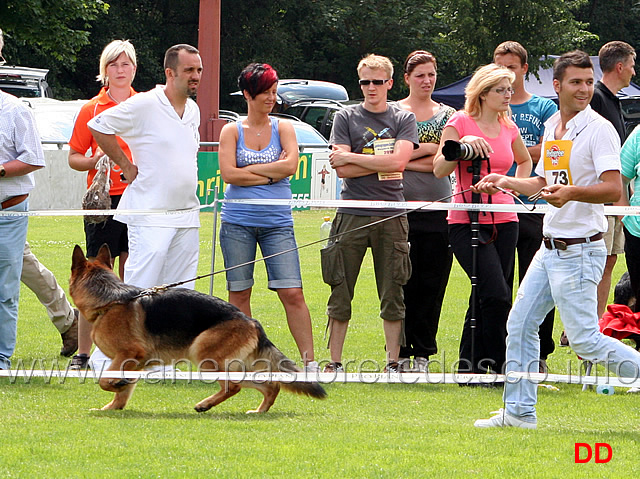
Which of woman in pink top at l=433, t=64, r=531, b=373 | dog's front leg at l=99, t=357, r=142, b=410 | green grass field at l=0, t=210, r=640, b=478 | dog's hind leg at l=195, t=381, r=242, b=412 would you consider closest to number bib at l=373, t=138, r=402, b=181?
woman in pink top at l=433, t=64, r=531, b=373

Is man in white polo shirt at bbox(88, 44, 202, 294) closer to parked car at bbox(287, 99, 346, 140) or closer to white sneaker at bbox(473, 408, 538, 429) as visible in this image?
white sneaker at bbox(473, 408, 538, 429)

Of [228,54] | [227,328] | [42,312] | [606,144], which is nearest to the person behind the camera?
[606,144]

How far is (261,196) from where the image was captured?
22.3 ft

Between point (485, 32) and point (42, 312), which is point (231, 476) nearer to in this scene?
point (42, 312)

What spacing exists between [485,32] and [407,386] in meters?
28.7

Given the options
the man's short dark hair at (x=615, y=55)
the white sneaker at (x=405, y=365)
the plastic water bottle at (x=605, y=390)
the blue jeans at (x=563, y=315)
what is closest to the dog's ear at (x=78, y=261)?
the white sneaker at (x=405, y=365)

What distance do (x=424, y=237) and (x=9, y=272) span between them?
2893 mm

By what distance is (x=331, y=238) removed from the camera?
22.9ft

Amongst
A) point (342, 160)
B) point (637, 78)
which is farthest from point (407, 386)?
point (637, 78)

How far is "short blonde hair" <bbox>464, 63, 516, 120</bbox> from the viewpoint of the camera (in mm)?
6406

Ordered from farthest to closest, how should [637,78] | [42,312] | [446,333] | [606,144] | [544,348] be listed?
[637,78] < [42,312] < [446,333] < [544,348] < [606,144]

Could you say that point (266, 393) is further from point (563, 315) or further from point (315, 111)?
point (315, 111)

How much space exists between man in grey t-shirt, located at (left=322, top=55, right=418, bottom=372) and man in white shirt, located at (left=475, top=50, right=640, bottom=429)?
1681 millimetres

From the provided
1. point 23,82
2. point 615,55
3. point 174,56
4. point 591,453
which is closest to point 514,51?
point 615,55
